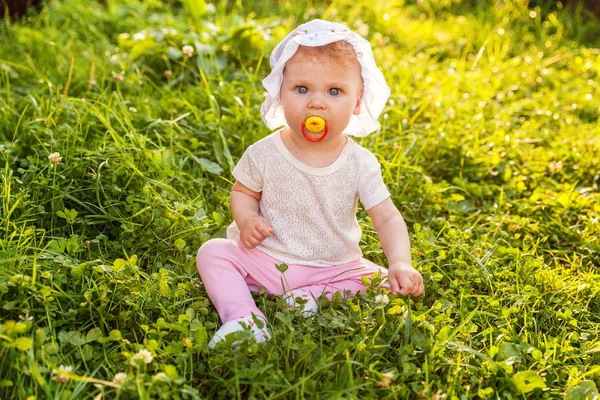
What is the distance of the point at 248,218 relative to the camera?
2.43 m

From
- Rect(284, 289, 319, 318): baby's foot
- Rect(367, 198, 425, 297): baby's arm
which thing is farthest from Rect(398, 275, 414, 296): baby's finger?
Rect(284, 289, 319, 318): baby's foot

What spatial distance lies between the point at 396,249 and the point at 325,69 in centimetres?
63

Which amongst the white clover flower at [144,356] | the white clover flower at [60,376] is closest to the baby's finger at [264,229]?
the white clover flower at [144,356]

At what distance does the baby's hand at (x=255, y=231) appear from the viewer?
235 centimetres

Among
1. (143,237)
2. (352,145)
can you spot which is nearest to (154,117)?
(143,237)

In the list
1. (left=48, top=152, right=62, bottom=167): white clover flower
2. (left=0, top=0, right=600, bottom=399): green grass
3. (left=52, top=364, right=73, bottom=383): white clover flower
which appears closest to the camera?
(left=52, top=364, right=73, bottom=383): white clover flower

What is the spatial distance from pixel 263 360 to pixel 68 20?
3.24 m

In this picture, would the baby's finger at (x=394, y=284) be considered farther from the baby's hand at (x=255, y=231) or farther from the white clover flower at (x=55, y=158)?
the white clover flower at (x=55, y=158)

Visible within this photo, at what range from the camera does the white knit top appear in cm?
246

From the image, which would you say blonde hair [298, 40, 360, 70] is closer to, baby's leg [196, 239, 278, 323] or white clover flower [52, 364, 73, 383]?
baby's leg [196, 239, 278, 323]

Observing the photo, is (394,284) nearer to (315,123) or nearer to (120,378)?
(315,123)

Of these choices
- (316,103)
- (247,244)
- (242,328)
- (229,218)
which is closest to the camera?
(242,328)

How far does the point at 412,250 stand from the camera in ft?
8.91

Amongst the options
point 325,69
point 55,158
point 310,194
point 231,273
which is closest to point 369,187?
point 310,194
